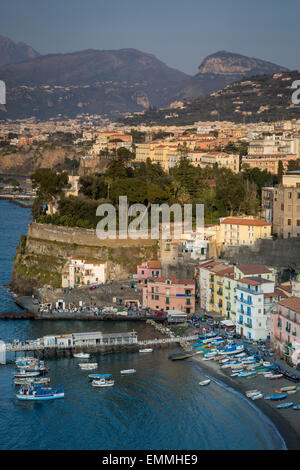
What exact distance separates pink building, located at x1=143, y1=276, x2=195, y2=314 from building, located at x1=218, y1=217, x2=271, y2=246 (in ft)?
13.7

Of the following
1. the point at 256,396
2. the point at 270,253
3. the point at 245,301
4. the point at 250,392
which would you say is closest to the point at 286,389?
the point at 256,396

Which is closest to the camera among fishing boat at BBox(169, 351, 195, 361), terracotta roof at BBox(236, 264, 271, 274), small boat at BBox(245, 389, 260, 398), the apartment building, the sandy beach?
the sandy beach

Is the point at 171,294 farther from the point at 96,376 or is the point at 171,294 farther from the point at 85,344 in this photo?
the point at 96,376

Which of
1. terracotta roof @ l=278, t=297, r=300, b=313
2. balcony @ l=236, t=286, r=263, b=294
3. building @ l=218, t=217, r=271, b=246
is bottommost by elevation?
terracotta roof @ l=278, t=297, r=300, b=313

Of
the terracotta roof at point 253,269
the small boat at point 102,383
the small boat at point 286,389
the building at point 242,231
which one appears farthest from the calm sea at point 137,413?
the building at point 242,231

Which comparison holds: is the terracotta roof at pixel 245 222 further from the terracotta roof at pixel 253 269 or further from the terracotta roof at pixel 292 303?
the terracotta roof at pixel 292 303

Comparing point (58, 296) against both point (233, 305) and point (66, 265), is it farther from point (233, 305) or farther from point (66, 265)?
point (233, 305)

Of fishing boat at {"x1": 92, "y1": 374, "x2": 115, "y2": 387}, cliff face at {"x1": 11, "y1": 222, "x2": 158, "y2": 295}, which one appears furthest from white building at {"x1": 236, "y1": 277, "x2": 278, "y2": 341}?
cliff face at {"x1": 11, "y1": 222, "x2": 158, "y2": 295}

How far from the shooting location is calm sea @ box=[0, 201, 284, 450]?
15.2m

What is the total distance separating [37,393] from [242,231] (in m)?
11.9

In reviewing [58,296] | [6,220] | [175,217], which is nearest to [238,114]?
[6,220]

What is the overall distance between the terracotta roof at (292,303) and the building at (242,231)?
7.90m

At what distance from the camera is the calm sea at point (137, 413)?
15.2 metres

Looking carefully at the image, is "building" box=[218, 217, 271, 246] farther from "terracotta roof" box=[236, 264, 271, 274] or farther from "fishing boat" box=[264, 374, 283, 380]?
"fishing boat" box=[264, 374, 283, 380]
